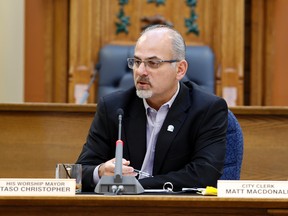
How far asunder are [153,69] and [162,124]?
22 centimetres

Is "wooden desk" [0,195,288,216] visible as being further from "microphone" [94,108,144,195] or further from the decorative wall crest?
the decorative wall crest

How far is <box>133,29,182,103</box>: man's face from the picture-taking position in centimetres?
297

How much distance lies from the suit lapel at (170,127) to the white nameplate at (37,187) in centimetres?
88

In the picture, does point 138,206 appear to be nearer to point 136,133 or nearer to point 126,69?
point 136,133

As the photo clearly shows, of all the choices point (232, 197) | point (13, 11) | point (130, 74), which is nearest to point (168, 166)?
point (232, 197)

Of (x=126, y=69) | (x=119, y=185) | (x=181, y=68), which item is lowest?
(x=119, y=185)

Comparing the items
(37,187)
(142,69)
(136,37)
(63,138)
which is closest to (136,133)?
(142,69)

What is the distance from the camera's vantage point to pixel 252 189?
2113 millimetres

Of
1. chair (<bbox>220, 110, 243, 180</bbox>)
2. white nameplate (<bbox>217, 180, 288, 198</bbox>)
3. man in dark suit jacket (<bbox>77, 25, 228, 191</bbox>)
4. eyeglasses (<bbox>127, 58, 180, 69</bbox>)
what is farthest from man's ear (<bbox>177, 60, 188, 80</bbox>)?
white nameplate (<bbox>217, 180, 288, 198</bbox>)

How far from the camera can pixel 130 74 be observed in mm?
5422

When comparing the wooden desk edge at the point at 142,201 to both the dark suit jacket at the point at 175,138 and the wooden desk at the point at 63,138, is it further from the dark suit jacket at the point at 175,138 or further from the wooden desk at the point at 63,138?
the wooden desk at the point at 63,138

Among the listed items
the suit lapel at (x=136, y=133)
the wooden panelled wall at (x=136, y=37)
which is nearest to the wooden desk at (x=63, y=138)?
the suit lapel at (x=136, y=133)

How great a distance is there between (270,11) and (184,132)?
343cm

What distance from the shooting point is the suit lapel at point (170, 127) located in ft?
9.75
